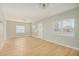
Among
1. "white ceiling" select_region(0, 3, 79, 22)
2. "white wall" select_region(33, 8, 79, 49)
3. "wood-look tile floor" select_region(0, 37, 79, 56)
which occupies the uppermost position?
"white ceiling" select_region(0, 3, 79, 22)

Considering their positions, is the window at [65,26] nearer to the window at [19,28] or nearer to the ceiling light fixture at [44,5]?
the ceiling light fixture at [44,5]

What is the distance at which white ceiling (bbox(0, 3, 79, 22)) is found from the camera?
1890 millimetres

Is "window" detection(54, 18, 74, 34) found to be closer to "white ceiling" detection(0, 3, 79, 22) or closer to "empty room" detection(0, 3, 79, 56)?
"empty room" detection(0, 3, 79, 56)

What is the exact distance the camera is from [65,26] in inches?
76.7

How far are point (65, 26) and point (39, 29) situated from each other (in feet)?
1.39

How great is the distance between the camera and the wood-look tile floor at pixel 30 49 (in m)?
1.90

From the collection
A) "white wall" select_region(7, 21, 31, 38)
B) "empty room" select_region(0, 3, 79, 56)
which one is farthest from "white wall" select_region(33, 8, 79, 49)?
"white wall" select_region(7, 21, 31, 38)

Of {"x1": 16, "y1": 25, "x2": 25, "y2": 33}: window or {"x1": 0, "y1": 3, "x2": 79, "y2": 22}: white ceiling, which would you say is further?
{"x1": 16, "y1": 25, "x2": 25, "y2": 33}: window

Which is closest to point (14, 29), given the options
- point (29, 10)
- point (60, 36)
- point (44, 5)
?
point (29, 10)

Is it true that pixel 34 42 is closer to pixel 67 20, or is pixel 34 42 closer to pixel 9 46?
pixel 9 46

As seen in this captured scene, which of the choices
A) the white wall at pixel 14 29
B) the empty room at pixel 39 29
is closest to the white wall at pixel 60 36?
the empty room at pixel 39 29

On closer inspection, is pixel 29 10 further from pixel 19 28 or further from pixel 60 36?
pixel 60 36

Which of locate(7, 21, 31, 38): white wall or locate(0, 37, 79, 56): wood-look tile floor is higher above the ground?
locate(7, 21, 31, 38): white wall

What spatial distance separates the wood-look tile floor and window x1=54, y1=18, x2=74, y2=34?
0.26m
